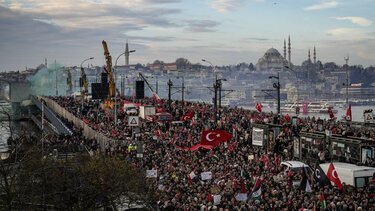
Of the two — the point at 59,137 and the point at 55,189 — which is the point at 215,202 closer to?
the point at 55,189

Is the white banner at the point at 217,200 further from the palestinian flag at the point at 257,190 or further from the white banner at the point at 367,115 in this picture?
the white banner at the point at 367,115

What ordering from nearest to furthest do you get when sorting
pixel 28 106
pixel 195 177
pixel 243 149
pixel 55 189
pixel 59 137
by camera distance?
pixel 55 189 → pixel 195 177 → pixel 243 149 → pixel 59 137 → pixel 28 106

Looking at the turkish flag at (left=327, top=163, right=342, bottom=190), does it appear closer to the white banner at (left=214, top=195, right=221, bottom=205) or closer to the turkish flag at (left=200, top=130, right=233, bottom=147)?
the white banner at (left=214, top=195, right=221, bottom=205)

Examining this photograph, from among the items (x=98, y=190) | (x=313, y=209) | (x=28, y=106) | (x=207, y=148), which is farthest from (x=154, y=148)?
(x=28, y=106)

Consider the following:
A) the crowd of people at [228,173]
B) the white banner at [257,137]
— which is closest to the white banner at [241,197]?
the crowd of people at [228,173]

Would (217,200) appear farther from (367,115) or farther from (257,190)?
(367,115)

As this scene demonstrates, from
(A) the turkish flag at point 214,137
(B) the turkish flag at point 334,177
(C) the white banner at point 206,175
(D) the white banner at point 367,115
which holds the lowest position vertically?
(C) the white banner at point 206,175

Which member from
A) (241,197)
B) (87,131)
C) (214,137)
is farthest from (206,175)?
(87,131)

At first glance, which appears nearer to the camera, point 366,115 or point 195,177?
point 195,177
